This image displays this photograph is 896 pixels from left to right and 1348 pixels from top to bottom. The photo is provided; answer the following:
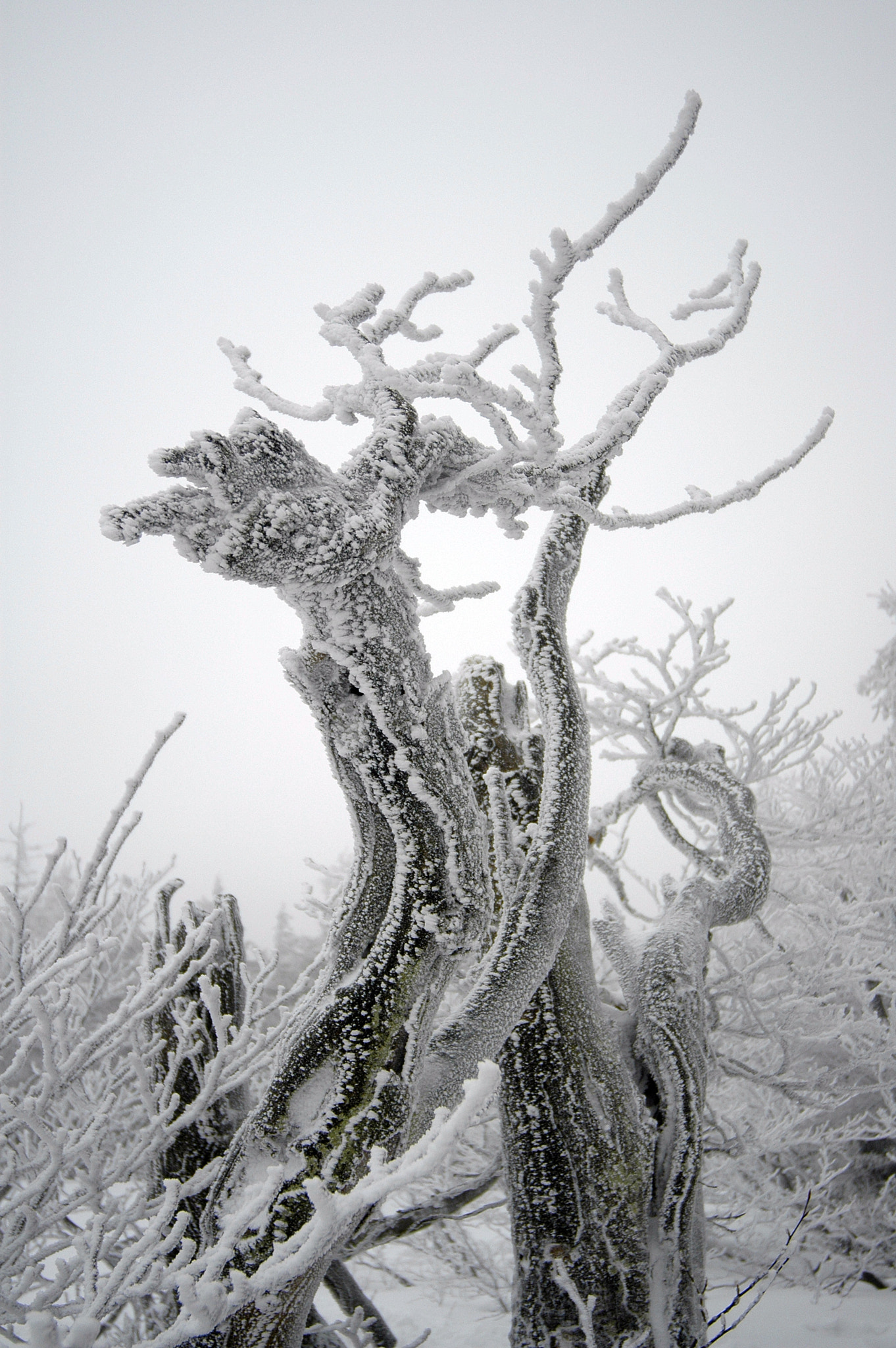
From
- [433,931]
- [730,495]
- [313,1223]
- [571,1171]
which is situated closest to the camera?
[313,1223]

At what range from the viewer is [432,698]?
6.53ft

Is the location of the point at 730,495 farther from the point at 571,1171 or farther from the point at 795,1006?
the point at 795,1006

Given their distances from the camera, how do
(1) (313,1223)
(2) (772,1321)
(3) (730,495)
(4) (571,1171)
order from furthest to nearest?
(2) (772,1321)
(4) (571,1171)
(3) (730,495)
(1) (313,1223)

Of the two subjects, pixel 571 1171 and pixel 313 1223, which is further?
pixel 571 1171

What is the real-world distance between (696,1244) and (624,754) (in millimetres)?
3237

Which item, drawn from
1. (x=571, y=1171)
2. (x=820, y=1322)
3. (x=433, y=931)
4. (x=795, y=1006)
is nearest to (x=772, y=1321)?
(x=820, y=1322)

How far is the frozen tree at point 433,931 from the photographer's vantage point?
5.25ft

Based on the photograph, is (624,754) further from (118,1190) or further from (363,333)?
(118,1190)

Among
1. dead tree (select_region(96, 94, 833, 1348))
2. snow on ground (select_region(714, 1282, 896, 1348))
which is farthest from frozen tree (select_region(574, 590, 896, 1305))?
dead tree (select_region(96, 94, 833, 1348))

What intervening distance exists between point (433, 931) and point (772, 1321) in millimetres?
6400

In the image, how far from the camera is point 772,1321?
17.6 feet

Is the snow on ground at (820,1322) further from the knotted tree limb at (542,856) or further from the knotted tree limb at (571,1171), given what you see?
the knotted tree limb at (542,856)

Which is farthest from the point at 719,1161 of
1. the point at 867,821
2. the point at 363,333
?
the point at 363,333

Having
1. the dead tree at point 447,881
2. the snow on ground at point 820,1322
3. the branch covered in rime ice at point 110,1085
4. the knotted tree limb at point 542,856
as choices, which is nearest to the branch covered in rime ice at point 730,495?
the dead tree at point 447,881
